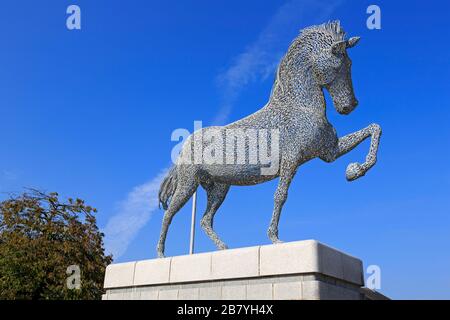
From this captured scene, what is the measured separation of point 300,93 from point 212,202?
2.42 meters

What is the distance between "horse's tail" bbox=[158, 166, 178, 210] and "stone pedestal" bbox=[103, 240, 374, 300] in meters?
1.21

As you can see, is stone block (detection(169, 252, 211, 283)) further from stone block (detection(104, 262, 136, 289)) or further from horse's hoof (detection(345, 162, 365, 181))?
horse's hoof (detection(345, 162, 365, 181))

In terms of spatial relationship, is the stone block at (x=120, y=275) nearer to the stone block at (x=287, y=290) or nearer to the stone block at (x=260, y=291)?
the stone block at (x=260, y=291)

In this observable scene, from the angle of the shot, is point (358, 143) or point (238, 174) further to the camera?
point (238, 174)

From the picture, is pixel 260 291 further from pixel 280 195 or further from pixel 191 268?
pixel 280 195

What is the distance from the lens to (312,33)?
7.52 meters

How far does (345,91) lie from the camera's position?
731 centimetres

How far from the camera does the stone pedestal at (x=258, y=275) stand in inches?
229

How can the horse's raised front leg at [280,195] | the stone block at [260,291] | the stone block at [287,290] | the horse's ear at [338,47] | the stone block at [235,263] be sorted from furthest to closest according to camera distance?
the horse's ear at [338,47] < the horse's raised front leg at [280,195] < the stone block at [235,263] < the stone block at [260,291] < the stone block at [287,290]

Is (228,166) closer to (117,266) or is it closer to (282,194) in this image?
(282,194)

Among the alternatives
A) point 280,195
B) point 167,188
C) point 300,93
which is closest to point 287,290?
point 280,195

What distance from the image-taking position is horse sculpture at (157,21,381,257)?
703 cm

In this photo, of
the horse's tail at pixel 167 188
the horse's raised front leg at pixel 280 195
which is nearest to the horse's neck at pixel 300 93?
the horse's raised front leg at pixel 280 195

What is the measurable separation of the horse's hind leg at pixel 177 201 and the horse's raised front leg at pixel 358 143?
2.49 m
